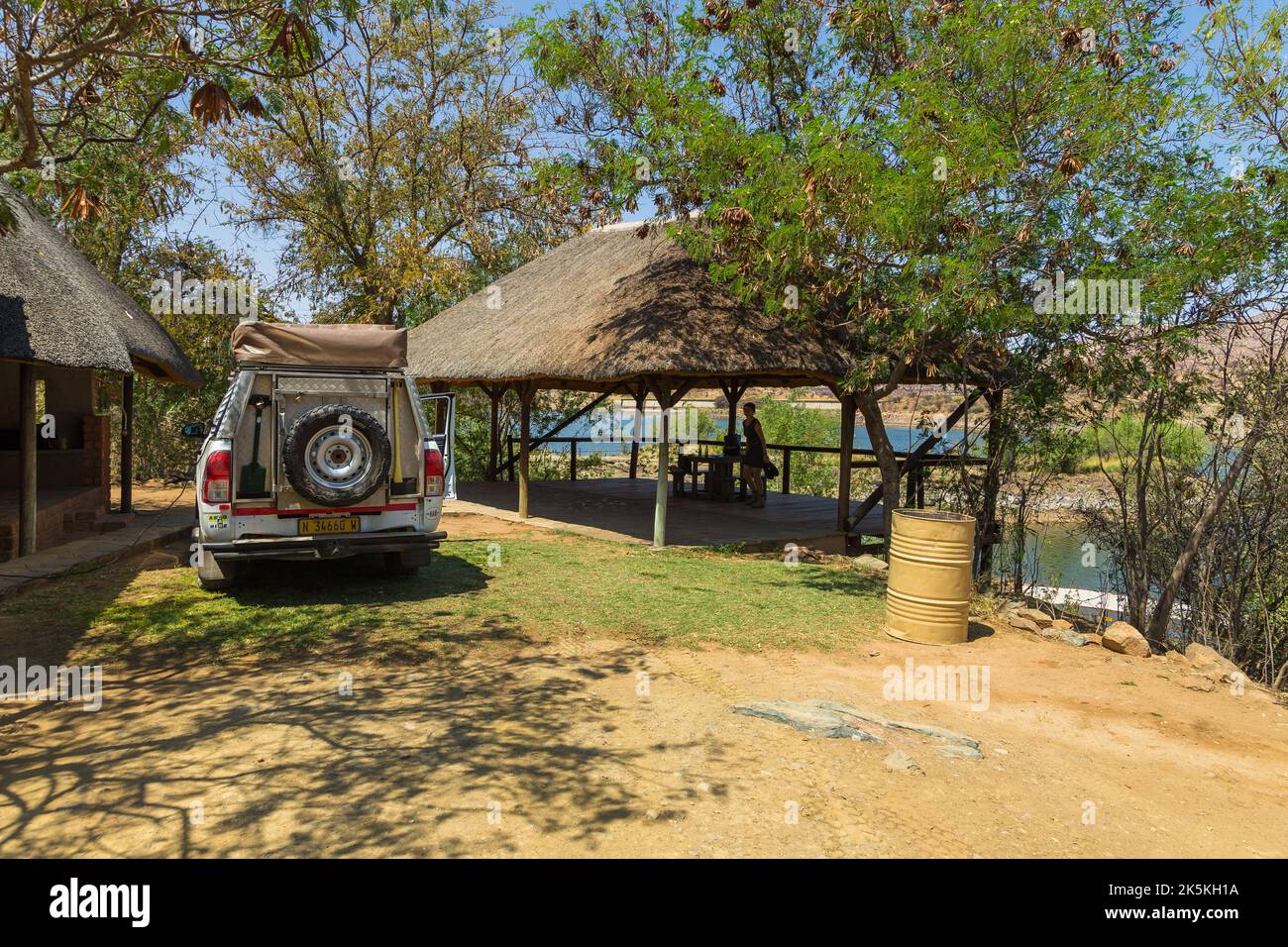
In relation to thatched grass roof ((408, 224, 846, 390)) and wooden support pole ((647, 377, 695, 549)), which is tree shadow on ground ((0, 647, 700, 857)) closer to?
wooden support pole ((647, 377, 695, 549))

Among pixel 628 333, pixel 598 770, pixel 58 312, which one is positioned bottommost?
pixel 598 770

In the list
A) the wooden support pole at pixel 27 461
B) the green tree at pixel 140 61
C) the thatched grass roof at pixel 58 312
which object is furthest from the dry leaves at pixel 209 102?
the wooden support pole at pixel 27 461

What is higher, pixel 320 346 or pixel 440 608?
pixel 320 346

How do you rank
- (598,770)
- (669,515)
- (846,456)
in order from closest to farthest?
(598,770)
(846,456)
(669,515)

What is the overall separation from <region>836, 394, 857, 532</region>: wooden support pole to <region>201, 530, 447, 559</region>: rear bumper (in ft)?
21.8

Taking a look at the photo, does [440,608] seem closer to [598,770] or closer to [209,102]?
[598,770]

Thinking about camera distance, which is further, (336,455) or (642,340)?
(642,340)

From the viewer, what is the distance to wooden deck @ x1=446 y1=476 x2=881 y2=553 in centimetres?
1222

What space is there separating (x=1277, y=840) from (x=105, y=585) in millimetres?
9328

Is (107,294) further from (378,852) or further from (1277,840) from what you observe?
(1277,840)

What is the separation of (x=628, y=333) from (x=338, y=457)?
505 cm

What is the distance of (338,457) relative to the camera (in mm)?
7348

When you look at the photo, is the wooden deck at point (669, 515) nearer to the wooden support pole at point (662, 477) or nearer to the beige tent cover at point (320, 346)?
the wooden support pole at point (662, 477)

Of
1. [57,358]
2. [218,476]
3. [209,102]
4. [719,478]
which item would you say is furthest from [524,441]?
[209,102]
